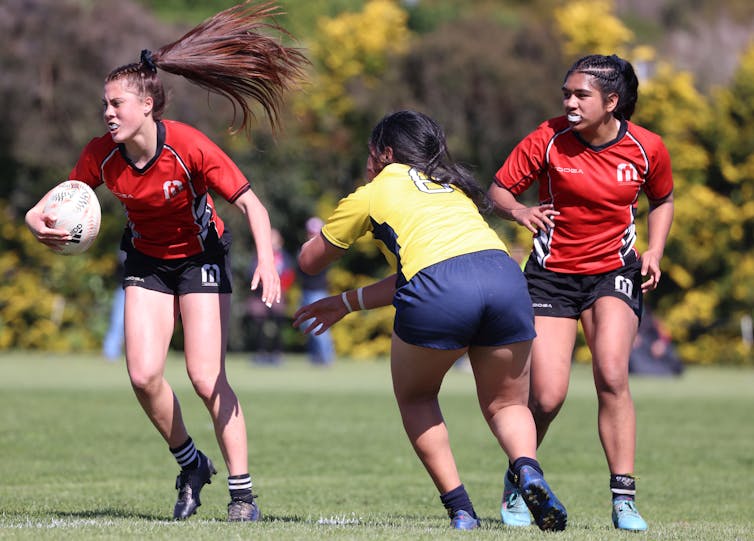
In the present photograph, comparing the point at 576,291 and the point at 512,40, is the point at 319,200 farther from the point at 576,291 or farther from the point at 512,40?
the point at 576,291

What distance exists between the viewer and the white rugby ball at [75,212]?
6.20 m

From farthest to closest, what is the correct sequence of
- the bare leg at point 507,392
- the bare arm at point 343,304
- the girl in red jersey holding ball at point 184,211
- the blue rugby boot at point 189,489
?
the blue rugby boot at point 189,489, the girl in red jersey holding ball at point 184,211, the bare arm at point 343,304, the bare leg at point 507,392

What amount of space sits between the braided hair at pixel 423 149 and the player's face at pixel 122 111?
4.05 feet

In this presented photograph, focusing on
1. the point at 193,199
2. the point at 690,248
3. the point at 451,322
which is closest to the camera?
the point at 451,322

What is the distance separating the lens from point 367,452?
33.6 feet

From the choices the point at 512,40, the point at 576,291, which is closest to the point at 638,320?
the point at 576,291

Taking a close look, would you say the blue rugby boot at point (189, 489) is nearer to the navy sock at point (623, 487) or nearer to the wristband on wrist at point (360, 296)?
the wristband on wrist at point (360, 296)

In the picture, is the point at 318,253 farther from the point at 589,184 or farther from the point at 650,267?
the point at 650,267

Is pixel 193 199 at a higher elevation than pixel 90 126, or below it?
below

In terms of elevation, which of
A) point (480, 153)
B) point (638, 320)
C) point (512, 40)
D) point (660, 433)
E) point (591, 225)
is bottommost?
point (660, 433)

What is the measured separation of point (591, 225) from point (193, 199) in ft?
6.84

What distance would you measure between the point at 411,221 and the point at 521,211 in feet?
3.31

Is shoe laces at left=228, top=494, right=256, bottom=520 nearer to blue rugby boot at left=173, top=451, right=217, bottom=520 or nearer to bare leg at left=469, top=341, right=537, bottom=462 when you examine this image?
blue rugby boot at left=173, top=451, right=217, bottom=520

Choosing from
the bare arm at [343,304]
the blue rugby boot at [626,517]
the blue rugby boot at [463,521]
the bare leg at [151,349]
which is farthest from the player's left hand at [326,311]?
the blue rugby boot at [626,517]
